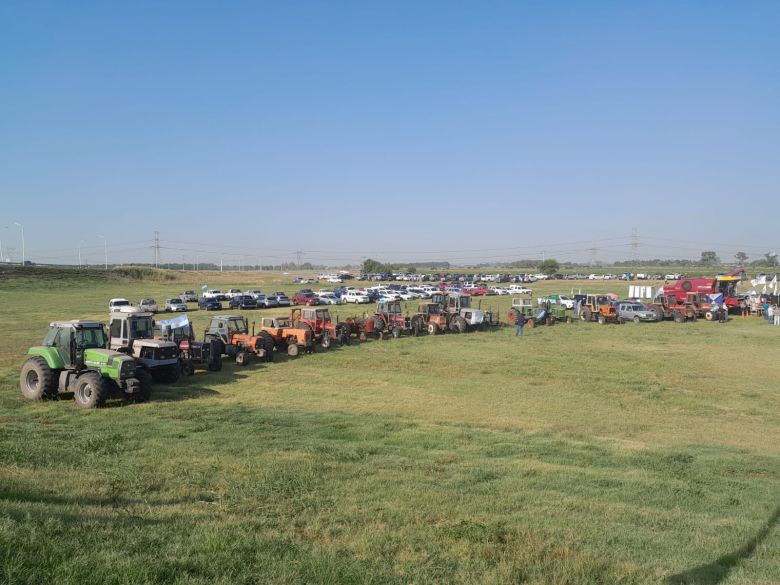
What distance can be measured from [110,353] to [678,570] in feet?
42.5

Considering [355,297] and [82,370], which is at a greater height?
[82,370]

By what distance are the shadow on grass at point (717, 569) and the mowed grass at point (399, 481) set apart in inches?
1.6

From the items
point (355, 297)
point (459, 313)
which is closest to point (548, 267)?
point (355, 297)

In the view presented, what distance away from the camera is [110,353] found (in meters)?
14.5

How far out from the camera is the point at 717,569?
5691mm

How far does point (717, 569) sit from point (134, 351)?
14.7m

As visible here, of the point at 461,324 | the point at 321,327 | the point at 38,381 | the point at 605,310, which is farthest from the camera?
the point at 605,310

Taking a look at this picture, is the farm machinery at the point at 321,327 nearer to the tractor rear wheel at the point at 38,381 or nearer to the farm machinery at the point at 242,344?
the farm machinery at the point at 242,344

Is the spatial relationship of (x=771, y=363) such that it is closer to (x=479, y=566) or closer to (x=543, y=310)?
(x=543, y=310)

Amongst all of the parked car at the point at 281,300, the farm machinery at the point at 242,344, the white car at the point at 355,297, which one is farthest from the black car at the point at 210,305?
the farm machinery at the point at 242,344

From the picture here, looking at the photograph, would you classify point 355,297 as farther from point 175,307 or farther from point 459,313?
point 459,313

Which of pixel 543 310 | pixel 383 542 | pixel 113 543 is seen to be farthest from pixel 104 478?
pixel 543 310

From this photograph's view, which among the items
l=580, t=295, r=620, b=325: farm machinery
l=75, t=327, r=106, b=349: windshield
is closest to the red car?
l=580, t=295, r=620, b=325: farm machinery

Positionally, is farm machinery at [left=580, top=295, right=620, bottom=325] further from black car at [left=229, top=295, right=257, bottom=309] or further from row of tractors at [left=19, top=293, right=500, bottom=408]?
black car at [left=229, top=295, right=257, bottom=309]
